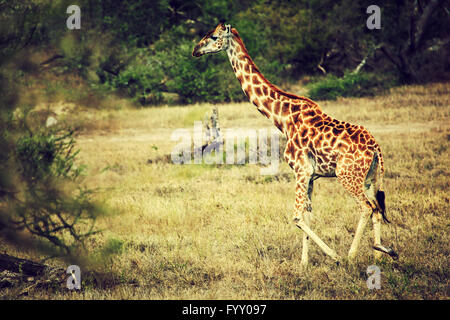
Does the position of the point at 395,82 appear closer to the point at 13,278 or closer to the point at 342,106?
the point at 342,106

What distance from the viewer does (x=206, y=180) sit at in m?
10.1

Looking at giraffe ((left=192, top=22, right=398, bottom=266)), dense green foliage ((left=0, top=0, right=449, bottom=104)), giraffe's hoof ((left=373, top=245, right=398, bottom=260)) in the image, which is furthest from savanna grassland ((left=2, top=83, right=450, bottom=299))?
dense green foliage ((left=0, top=0, right=449, bottom=104))

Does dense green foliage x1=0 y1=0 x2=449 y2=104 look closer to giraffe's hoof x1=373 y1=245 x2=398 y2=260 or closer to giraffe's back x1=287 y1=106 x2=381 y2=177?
giraffe's back x1=287 y1=106 x2=381 y2=177

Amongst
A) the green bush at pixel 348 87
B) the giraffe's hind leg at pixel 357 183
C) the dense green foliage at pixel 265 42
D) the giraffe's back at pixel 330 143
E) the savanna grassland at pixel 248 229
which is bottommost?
the savanna grassland at pixel 248 229

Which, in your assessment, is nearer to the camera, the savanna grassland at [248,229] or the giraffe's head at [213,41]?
the savanna grassland at [248,229]

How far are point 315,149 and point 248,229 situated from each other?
212 cm

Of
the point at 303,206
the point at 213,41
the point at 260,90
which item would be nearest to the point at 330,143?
the point at 303,206

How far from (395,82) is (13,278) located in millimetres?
21677

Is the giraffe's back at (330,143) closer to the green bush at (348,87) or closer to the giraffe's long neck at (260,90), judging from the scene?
the giraffe's long neck at (260,90)

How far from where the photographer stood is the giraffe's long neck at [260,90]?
5695 millimetres

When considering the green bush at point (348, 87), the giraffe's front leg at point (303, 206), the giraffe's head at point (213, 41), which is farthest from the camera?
the green bush at point (348, 87)

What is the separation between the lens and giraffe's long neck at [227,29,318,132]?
18.7ft

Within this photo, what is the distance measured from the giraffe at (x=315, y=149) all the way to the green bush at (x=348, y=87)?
15893 mm

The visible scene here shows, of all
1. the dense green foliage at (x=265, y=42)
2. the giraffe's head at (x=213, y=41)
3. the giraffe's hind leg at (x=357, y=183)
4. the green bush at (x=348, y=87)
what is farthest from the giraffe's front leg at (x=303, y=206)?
the green bush at (x=348, y=87)
